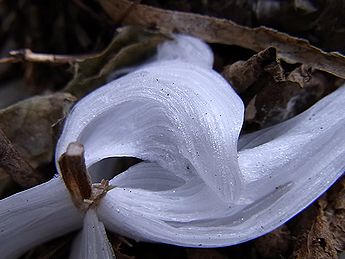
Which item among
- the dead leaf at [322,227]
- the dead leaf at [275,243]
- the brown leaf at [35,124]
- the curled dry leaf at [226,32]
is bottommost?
the dead leaf at [275,243]

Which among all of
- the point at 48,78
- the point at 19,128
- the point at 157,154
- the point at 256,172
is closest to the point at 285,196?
the point at 256,172

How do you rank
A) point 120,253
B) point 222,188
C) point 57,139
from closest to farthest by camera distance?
point 222,188 < point 120,253 < point 57,139

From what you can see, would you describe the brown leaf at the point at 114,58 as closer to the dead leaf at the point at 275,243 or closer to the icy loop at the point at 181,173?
the icy loop at the point at 181,173

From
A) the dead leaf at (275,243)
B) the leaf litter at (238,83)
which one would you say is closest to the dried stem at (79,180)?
the leaf litter at (238,83)

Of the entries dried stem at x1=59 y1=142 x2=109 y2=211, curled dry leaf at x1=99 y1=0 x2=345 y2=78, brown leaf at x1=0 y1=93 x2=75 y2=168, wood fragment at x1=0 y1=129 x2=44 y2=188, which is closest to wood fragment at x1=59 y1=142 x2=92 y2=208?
dried stem at x1=59 y1=142 x2=109 y2=211

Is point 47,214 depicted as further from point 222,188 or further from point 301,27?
point 301,27

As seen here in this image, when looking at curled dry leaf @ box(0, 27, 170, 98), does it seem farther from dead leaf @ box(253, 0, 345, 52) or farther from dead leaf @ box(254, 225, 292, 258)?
dead leaf @ box(254, 225, 292, 258)
